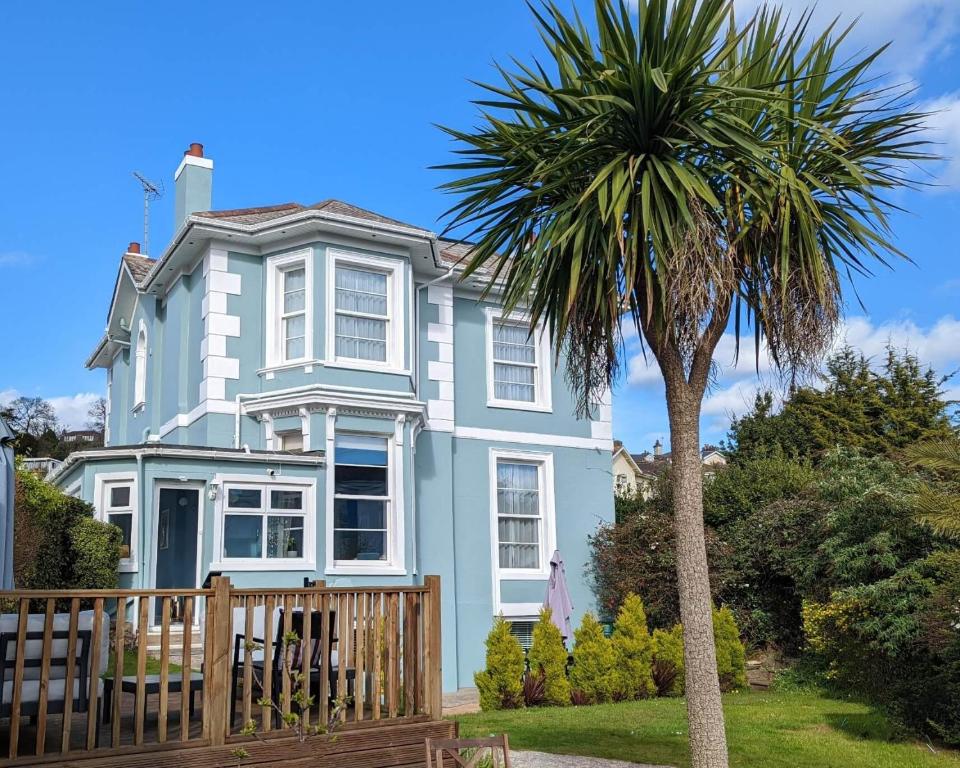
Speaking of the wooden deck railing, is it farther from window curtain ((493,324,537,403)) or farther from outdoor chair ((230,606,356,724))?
window curtain ((493,324,537,403))

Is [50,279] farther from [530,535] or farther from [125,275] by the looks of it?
[530,535]

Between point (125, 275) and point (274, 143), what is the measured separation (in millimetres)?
11038

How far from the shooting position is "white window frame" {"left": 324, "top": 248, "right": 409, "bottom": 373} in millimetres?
16812

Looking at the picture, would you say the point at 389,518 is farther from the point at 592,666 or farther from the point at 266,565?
the point at 592,666

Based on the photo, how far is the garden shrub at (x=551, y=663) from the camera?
1454 cm

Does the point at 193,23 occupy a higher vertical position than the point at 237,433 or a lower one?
higher

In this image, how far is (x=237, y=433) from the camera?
16688 millimetres

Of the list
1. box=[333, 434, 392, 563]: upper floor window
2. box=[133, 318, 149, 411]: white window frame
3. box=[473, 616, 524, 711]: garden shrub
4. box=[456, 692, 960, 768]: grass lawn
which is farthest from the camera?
box=[133, 318, 149, 411]: white window frame

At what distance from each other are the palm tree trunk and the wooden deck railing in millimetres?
2090

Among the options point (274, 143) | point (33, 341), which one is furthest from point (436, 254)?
point (33, 341)

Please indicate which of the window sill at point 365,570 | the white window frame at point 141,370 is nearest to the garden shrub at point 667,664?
the window sill at point 365,570

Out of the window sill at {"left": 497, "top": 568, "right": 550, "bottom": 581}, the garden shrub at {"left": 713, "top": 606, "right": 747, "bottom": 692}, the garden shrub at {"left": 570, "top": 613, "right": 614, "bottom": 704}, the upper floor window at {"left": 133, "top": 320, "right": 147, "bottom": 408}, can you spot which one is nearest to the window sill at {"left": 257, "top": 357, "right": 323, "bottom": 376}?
the upper floor window at {"left": 133, "top": 320, "right": 147, "bottom": 408}

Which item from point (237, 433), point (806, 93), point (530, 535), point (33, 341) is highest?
point (33, 341)

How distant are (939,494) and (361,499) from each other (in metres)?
9.33
